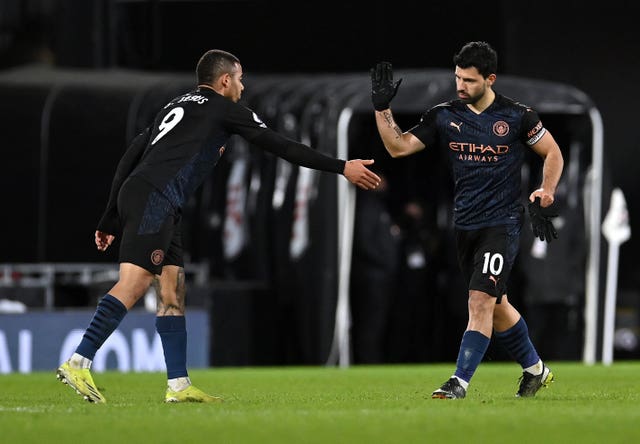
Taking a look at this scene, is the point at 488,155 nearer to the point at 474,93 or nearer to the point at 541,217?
the point at 474,93

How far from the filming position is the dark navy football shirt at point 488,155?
→ 33.7ft

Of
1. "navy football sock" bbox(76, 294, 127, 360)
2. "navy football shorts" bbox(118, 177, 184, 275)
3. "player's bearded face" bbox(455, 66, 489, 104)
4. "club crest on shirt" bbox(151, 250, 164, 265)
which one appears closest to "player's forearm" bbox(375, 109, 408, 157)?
"player's bearded face" bbox(455, 66, 489, 104)

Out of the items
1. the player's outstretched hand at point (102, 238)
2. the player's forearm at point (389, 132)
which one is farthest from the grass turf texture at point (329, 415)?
the player's forearm at point (389, 132)

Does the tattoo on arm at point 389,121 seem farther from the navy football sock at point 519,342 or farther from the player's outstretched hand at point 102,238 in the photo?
the player's outstretched hand at point 102,238

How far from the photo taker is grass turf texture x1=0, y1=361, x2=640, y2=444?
7.85 metres

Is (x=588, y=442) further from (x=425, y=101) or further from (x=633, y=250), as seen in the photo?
(x=633, y=250)

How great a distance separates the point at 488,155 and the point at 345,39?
1353cm

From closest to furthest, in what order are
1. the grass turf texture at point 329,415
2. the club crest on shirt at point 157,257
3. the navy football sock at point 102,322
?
the grass turf texture at point 329,415 < the navy football sock at point 102,322 < the club crest on shirt at point 157,257

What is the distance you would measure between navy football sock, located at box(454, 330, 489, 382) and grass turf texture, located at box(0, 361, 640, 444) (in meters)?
0.18

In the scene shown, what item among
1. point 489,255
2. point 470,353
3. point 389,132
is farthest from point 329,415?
point 389,132

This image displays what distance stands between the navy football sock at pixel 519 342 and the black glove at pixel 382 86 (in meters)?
1.58

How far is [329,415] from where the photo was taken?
8836 mm

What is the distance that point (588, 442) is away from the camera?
25.5 feet

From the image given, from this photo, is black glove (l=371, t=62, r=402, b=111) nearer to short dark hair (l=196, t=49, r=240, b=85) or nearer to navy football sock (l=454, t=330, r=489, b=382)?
short dark hair (l=196, t=49, r=240, b=85)
